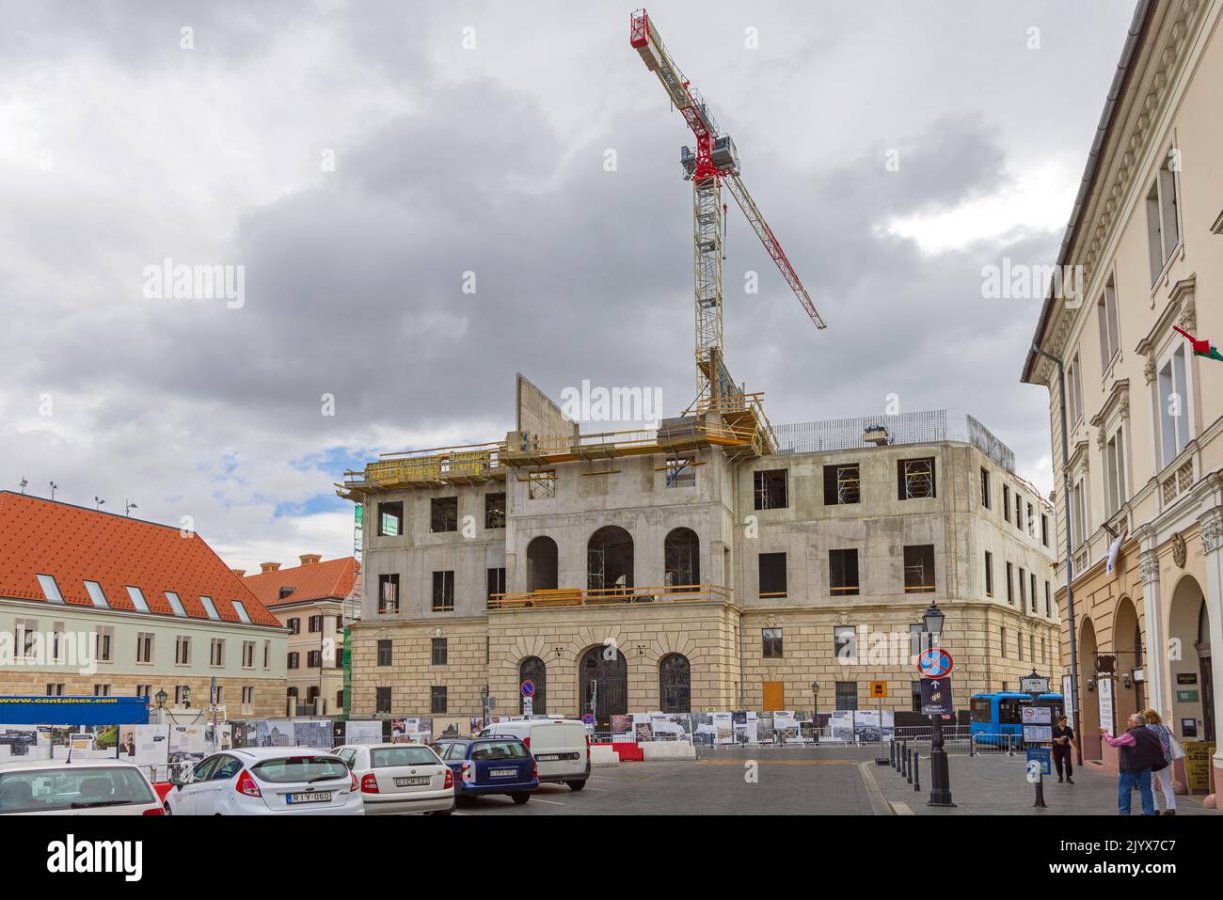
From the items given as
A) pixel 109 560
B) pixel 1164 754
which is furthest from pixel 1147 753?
pixel 109 560

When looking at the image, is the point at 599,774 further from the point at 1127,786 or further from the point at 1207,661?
the point at 1127,786

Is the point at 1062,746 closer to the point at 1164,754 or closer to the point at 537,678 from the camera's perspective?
the point at 1164,754

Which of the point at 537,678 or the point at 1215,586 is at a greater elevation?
the point at 1215,586

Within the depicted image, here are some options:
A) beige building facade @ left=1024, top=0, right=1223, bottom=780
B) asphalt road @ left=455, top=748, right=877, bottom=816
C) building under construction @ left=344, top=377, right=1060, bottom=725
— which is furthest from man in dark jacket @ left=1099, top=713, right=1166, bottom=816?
building under construction @ left=344, top=377, right=1060, bottom=725

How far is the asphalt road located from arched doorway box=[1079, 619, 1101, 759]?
636 cm

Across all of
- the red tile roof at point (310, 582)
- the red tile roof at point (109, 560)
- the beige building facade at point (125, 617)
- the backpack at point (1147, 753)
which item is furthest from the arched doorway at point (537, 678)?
the backpack at point (1147, 753)

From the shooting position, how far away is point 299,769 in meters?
16.3

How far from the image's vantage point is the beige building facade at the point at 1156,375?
19.1m

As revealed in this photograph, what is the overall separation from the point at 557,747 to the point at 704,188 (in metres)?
52.1

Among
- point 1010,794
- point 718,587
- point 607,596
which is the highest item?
point 718,587

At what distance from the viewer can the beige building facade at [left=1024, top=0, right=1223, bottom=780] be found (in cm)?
1908

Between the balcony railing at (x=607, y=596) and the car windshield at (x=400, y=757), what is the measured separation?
3333cm

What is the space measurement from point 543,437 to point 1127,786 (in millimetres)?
44393
